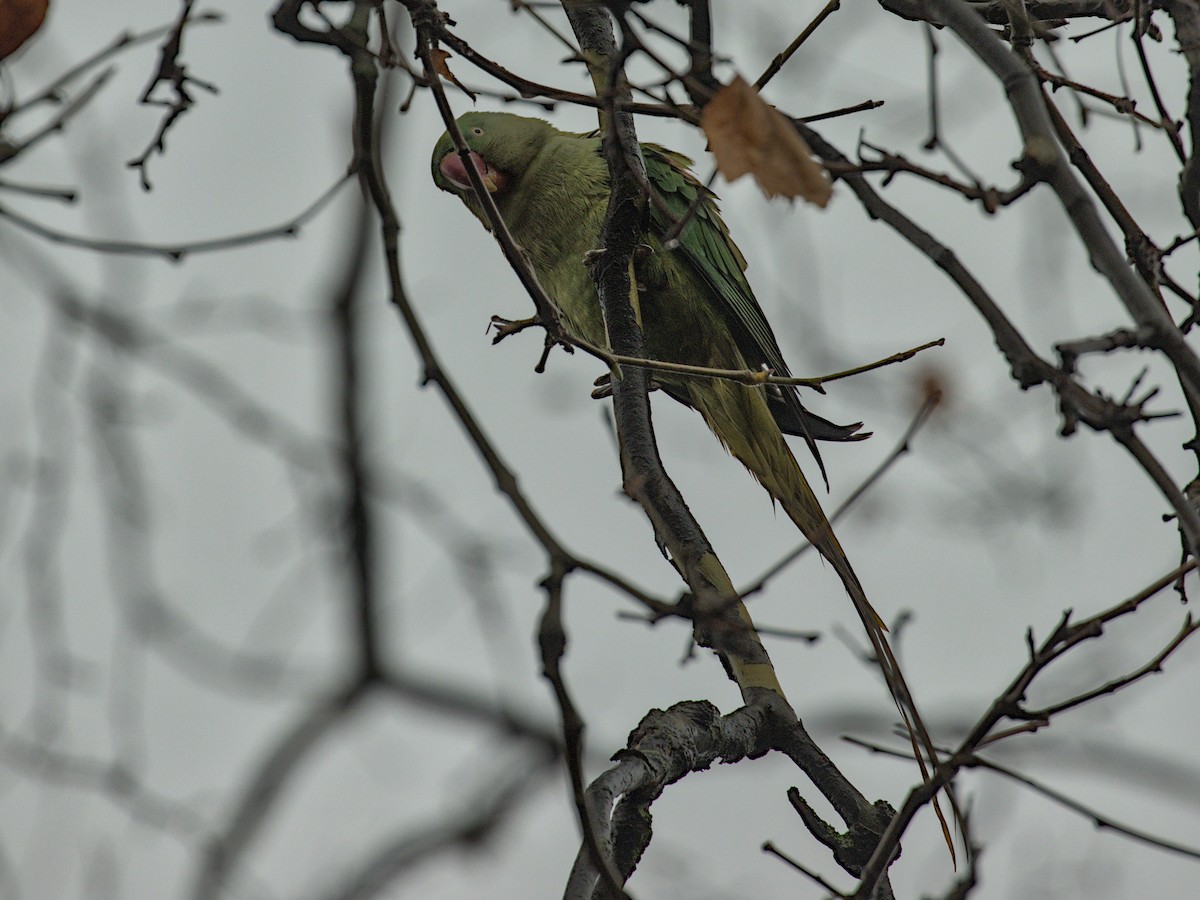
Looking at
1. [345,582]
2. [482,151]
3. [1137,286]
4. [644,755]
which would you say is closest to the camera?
[1137,286]

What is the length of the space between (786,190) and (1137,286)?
46cm

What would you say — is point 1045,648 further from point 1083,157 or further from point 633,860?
point 1083,157

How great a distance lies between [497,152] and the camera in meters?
3.69

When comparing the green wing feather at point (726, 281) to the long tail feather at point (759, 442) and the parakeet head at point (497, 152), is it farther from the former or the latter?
the parakeet head at point (497, 152)

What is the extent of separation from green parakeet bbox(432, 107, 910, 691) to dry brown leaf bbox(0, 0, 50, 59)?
1.27m

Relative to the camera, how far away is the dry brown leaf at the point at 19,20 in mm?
2059

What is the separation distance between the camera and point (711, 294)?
337cm

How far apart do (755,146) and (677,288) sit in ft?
6.37

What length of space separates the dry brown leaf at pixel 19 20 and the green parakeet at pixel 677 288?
1.27 meters

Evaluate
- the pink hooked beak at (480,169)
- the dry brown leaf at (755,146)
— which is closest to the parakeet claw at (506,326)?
the dry brown leaf at (755,146)

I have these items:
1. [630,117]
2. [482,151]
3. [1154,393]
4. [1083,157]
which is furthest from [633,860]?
[482,151]

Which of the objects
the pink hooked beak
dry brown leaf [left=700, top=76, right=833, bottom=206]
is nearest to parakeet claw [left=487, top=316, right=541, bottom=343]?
dry brown leaf [left=700, top=76, right=833, bottom=206]

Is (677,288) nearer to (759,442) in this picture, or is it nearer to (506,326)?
(759,442)

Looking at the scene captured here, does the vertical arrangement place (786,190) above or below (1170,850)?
above
